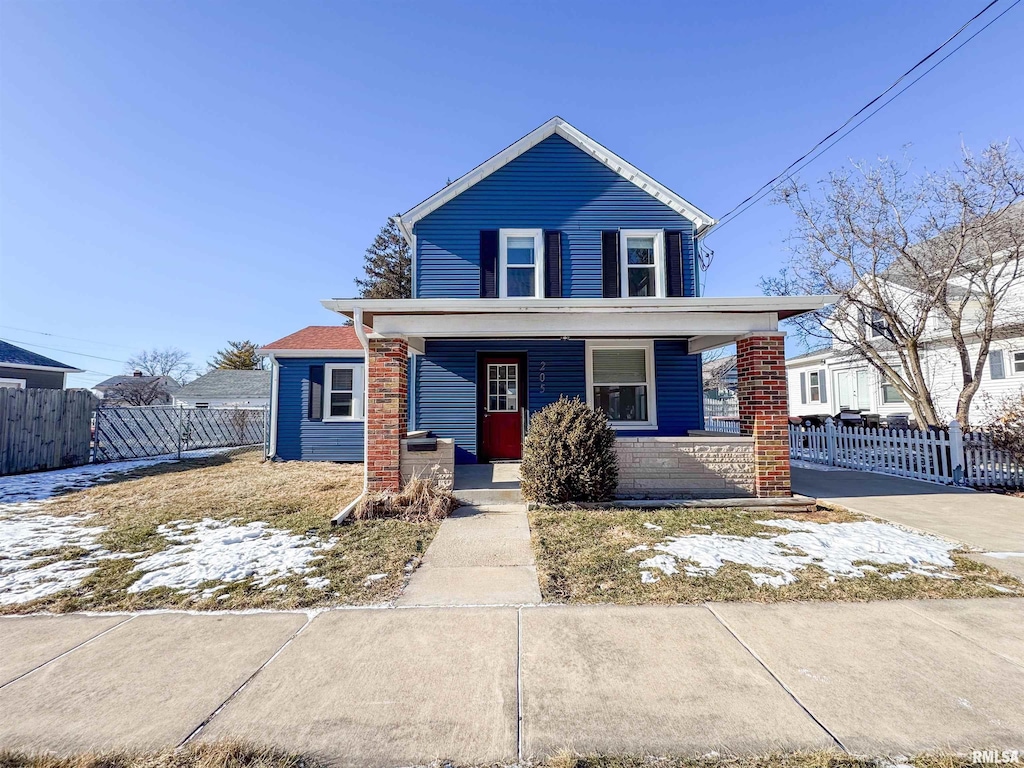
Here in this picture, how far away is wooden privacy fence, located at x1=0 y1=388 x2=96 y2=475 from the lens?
10172 millimetres

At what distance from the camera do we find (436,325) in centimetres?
693

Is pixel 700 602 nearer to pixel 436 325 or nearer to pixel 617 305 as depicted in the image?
pixel 617 305

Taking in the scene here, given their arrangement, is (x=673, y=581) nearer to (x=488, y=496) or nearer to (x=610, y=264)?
(x=488, y=496)

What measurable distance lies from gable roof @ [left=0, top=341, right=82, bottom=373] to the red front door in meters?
18.4

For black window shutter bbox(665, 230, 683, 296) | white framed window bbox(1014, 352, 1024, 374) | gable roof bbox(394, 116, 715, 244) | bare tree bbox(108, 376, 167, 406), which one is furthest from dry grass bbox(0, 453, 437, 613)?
bare tree bbox(108, 376, 167, 406)

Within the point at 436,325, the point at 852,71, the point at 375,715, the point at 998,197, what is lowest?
the point at 375,715

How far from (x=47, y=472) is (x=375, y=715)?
1318cm

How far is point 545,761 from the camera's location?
1.94 metres

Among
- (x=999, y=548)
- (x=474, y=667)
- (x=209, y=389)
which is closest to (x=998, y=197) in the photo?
(x=999, y=548)

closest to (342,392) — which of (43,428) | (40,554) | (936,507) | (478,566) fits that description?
(43,428)

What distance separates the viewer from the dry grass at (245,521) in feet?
11.9

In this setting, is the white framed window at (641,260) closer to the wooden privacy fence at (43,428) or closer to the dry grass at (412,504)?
the dry grass at (412,504)

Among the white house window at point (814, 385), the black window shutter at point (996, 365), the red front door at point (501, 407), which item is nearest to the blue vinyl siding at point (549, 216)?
the red front door at point (501, 407)

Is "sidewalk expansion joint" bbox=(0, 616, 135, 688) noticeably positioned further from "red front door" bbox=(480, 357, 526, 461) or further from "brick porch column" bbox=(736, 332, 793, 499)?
"brick porch column" bbox=(736, 332, 793, 499)
